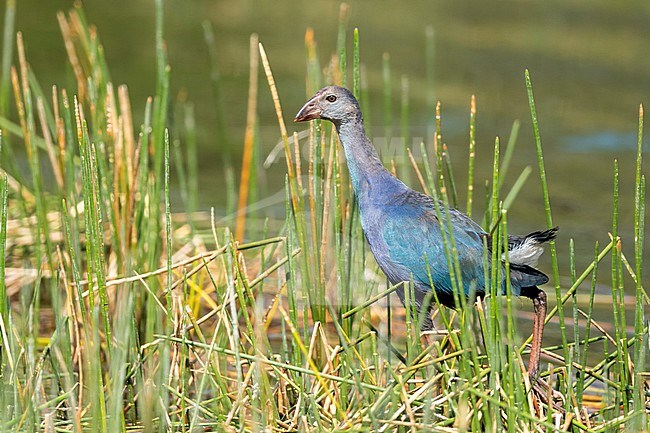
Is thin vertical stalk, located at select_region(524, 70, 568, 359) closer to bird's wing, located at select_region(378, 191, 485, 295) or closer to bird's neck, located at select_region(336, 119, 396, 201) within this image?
bird's wing, located at select_region(378, 191, 485, 295)

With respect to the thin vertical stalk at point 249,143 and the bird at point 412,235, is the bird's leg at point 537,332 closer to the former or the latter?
the bird at point 412,235

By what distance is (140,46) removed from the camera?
947cm

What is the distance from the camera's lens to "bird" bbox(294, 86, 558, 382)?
3061 mm

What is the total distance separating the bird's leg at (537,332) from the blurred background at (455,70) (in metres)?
2.31

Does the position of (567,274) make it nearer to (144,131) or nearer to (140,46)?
(144,131)

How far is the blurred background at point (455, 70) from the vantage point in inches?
268

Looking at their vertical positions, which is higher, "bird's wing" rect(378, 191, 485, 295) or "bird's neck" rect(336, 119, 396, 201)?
"bird's neck" rect(336, 119, 396, 201)

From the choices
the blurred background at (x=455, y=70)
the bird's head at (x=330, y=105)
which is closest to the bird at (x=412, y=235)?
the bird's head at (x=330, y=105)

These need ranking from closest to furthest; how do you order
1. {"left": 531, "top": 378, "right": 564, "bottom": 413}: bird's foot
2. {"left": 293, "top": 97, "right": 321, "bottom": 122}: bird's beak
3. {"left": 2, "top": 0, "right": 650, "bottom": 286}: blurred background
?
1. {"left": 531, "top": 378, "right": 564, "bottom": 413}: bird's foot
2. {"left": 293, "top": 97, "right": 321, "bottom": 122}: bird's beak
3. {"left": 2, "top": 0, "right": 650, "bottom": 286}: blurred background

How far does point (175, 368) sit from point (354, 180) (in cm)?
75

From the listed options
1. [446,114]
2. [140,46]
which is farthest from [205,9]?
[446,114]

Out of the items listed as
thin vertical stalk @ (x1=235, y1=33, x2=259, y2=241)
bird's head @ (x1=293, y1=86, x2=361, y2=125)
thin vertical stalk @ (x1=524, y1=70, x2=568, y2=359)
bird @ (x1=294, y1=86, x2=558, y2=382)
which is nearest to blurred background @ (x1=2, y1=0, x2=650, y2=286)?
thin vertical stalk @ (x1=235, y1=33, x2=259, y2=241)

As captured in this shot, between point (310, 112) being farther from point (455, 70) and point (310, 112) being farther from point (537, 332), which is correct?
point (455, 70)

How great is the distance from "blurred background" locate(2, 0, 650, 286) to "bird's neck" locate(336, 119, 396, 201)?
7.96 ft
